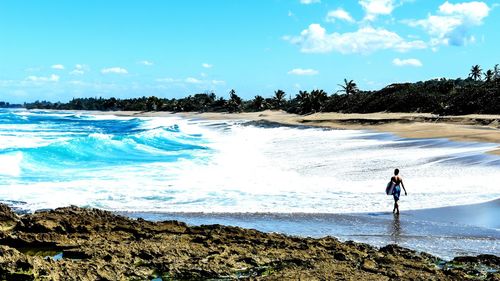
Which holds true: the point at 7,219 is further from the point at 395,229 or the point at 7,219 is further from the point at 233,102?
the point at 233,102

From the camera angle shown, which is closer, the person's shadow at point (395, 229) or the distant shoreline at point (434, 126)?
the person's shadow at point (395, 229)

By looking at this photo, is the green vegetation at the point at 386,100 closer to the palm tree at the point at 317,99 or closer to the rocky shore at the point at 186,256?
the palm tree at the point at 317,99

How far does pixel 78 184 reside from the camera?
1945 centimetres

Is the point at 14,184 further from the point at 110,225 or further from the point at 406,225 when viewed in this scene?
the point at 406,225

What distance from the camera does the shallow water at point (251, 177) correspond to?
15469 mm

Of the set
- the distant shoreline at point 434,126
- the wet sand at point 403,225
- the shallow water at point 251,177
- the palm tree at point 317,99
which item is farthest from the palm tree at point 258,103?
the wet sand at point 403,225

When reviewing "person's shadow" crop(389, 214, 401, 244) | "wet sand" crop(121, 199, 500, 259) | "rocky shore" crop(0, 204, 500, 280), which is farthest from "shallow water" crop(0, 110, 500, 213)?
"rocky shore" crop(0, 204, 500, 280)

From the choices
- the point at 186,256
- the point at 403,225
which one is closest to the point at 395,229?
the point at 403,225

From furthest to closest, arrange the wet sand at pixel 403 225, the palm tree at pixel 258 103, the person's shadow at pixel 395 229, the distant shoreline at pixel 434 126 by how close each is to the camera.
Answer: the palm tree at pixel 258 103 < the distant shoreline at pixel 434 126 < the person's shadow at pixel 395 229 < the wet sand at pixel 403 225

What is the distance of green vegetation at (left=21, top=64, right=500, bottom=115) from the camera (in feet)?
188

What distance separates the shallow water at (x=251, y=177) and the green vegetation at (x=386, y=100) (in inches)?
1035

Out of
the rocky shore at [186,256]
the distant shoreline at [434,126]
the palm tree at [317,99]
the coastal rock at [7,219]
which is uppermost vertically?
the palm tree at [317,99]

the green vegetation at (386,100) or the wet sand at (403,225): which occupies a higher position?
the green vegetation at (386,100)

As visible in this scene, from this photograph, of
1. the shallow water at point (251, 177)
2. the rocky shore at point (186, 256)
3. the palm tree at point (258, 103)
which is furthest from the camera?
the palm tree at point (258, 103)
